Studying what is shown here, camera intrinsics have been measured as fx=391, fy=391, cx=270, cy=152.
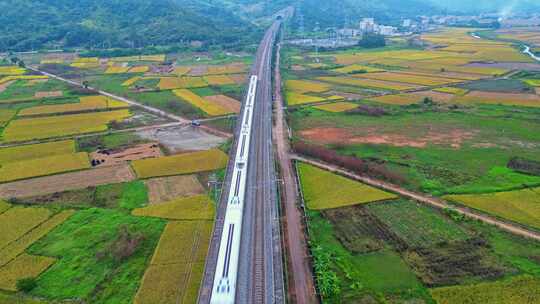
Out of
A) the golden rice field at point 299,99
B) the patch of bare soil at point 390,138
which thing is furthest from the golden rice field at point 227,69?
the patch of bare soil at point 390,138

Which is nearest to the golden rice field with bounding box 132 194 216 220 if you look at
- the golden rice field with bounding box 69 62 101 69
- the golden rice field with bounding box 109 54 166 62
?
the golden rice field with bounding box 69 62 101 69

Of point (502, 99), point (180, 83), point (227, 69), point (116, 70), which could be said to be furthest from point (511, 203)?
point (116, 70)

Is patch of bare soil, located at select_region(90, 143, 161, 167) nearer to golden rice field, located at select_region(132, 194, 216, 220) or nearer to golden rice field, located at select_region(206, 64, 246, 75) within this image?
golden rice field, located at select_region(132, 194, 216, 220)

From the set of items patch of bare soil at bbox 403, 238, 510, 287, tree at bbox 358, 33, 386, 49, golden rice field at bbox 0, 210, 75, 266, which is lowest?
patch of bare soil at bbox 403, 238, 510, 287

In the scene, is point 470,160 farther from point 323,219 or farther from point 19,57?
point 19,57

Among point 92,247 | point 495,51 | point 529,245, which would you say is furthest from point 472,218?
point 495,51

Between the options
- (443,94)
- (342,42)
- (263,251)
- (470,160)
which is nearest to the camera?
(263,251)

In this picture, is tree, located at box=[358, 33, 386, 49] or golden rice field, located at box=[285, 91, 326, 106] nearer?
golden rice field, located at box=[285, 91, 326, 106]
